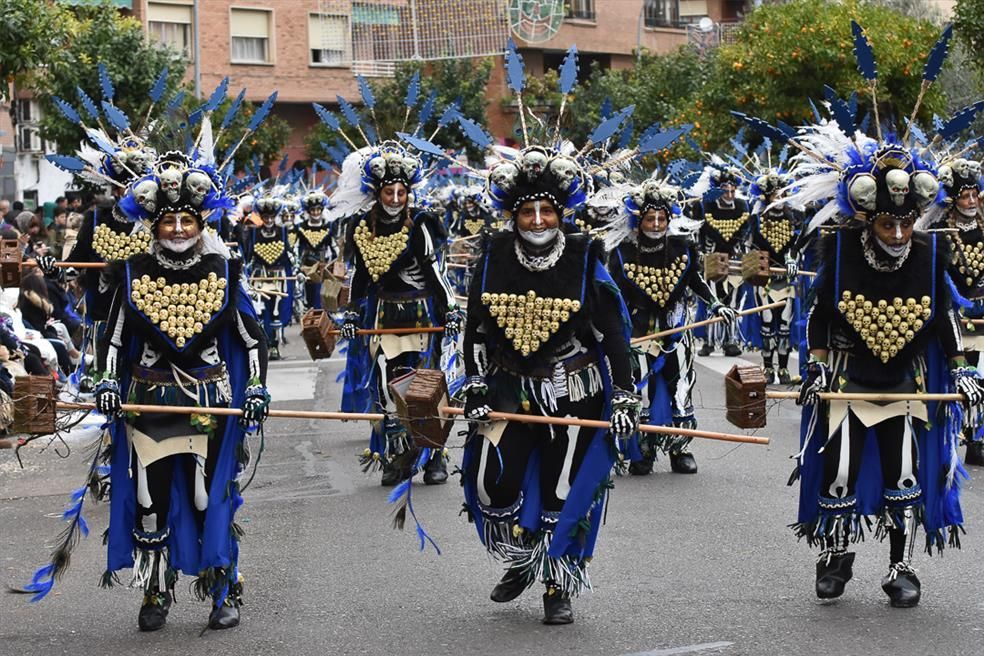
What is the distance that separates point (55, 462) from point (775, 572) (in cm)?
654

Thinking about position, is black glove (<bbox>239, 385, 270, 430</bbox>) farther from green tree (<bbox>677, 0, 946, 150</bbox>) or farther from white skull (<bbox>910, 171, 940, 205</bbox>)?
green tree (<bbox>677, 0, 946, 150</bbox>)

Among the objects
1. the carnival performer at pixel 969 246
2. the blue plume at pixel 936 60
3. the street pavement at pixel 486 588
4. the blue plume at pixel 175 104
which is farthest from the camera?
the carnival performer at pixel 969 246

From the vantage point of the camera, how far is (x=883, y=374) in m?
7.52

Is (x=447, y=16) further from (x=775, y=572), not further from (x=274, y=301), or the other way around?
(x=775, y=572)

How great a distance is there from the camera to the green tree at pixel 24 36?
43.7 feet

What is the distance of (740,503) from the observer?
10188mm

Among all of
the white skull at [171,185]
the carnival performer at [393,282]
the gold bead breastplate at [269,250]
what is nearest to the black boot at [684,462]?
Answer: the carnival performer at [393,282]

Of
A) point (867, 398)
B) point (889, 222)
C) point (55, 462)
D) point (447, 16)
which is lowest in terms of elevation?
point (55, 462)

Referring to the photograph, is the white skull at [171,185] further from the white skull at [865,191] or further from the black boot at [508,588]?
the white skull at [865,191]

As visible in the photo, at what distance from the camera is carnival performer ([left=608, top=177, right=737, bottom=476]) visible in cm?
1129

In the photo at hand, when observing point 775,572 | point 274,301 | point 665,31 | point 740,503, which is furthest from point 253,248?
point 665,31

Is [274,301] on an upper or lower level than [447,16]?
lower

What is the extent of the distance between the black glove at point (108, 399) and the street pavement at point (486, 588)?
3.21 ft

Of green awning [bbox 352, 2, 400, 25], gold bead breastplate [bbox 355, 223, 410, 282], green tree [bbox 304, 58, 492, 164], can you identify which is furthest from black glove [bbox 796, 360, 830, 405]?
green awning [bbox 352, 2, 400, 25]
